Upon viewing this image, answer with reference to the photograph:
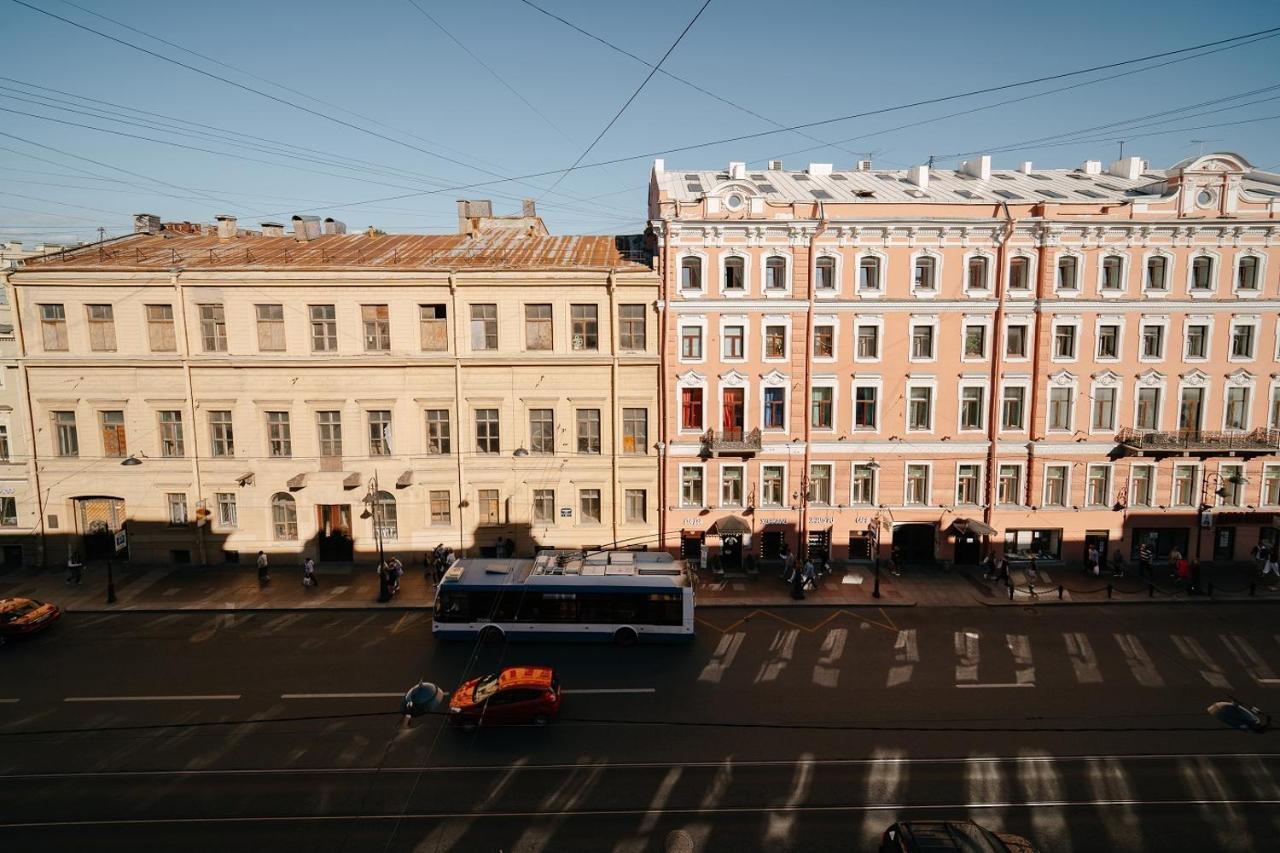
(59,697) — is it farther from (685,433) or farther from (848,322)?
A: (848,322)

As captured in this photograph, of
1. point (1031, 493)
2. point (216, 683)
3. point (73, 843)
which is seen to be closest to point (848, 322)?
point (1031, 493)

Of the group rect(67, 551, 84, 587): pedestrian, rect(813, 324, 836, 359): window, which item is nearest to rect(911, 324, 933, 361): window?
rect(813, 324, 836, 359): window

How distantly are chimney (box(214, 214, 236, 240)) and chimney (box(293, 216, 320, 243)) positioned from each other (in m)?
3.26

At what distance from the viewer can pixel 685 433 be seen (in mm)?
31969

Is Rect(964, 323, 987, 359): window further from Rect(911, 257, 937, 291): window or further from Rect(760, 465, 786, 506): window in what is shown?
Rect(760, 465, 786, 506): window

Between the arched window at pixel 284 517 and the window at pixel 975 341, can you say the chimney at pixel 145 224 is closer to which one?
the arched window at pixel 284 517

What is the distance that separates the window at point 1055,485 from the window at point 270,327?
121ft

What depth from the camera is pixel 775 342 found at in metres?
31.2

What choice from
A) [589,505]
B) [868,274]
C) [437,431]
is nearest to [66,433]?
[437,431]

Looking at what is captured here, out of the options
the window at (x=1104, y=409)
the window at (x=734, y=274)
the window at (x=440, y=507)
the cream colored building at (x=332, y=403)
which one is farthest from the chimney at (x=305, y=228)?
the window at (x=1104, y=409)

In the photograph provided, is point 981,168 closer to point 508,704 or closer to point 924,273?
point 924,273

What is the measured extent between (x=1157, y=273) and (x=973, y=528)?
14.2 m

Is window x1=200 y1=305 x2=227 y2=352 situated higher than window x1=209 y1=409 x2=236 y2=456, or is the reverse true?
window x1=200 y1=305 x2=227 y2=352

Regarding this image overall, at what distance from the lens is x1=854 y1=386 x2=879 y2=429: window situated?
1245 inches
